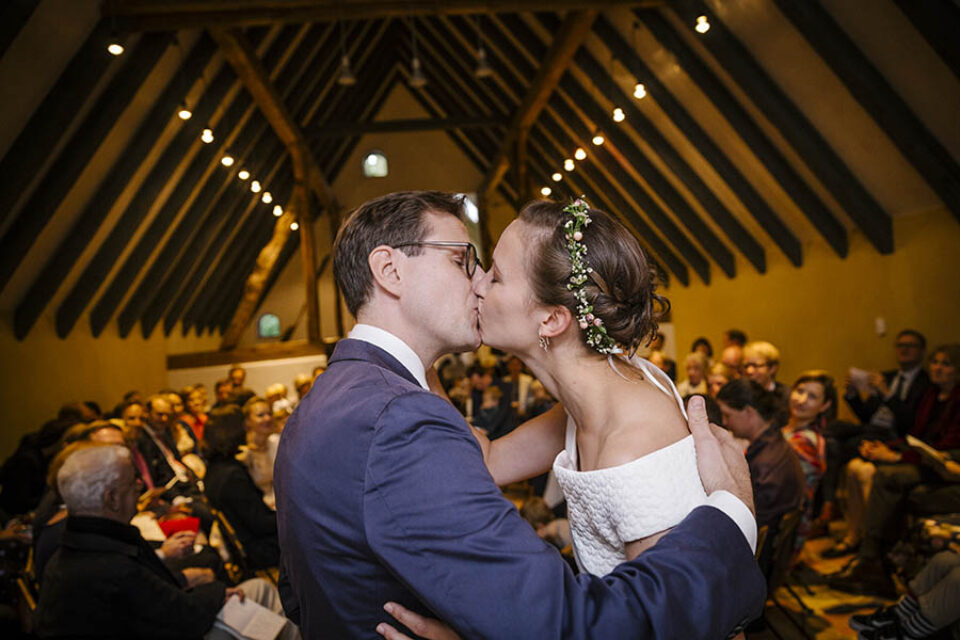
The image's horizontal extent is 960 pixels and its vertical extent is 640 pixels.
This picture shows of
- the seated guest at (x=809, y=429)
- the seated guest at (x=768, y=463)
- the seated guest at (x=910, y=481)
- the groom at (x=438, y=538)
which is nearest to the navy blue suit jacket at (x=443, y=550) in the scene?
the groom at (x=438, y=538)

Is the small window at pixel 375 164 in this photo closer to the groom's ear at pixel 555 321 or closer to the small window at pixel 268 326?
the small window at pixel 268 326

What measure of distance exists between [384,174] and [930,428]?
14.2 meters

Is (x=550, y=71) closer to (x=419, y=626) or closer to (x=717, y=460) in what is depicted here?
(x=717, y=460)

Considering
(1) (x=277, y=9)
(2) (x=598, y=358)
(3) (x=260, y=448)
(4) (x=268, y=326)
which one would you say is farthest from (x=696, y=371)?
(4) (x=268, y=326)

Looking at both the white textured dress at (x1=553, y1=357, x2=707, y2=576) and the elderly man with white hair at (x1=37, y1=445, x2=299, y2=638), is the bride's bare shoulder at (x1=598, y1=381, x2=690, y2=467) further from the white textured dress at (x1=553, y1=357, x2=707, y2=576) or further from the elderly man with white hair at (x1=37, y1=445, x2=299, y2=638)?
the elderly man with white hair at (x1=37, y1=445, x2=299, y2=638)

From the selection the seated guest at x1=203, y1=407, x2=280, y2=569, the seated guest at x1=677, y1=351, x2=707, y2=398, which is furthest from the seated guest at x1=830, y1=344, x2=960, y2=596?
the seated guest at x1=203, y1=407, x2=280, y2=569

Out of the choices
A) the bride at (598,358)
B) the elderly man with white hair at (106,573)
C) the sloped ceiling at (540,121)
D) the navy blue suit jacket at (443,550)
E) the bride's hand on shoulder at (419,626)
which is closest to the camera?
the navy blue suit jacket at (443,550)

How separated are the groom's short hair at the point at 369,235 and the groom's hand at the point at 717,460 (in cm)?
60

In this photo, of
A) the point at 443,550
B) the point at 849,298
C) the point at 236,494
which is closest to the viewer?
the point at 443,550

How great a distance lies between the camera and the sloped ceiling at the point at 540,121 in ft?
19.2

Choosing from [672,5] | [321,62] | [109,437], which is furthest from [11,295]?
[672,5]

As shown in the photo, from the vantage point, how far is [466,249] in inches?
59.6

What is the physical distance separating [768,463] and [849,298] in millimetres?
5365

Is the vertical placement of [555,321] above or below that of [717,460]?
above
